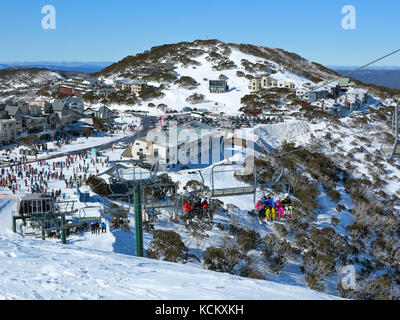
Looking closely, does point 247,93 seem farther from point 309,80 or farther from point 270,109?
point 309,80

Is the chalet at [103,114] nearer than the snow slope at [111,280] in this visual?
No

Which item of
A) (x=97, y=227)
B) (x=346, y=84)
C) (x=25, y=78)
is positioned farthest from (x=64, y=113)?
(x=25, y=78)

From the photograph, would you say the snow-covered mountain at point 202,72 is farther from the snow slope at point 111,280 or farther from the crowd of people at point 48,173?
the snow slope at point 111,280

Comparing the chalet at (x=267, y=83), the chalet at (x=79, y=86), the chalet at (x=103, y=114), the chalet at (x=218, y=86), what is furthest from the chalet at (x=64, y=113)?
the chalet at (x=267, y=83)

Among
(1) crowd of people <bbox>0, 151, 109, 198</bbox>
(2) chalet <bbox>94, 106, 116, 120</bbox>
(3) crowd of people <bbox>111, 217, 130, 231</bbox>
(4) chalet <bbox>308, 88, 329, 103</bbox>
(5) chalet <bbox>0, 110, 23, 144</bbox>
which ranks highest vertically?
(4) chalet <bbox>308, 88, 329, 103</bbox>

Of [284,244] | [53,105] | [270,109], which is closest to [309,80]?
[270,109]

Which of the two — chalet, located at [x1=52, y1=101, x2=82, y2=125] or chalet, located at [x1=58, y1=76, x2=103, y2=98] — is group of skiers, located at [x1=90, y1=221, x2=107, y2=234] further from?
chalet, located at [x1=58, y1=76, x2=103, y2=98]

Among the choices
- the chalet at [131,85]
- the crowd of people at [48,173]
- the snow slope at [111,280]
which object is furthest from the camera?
the chalet at [131,85]

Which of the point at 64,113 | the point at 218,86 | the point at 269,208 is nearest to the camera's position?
the point at 269,208

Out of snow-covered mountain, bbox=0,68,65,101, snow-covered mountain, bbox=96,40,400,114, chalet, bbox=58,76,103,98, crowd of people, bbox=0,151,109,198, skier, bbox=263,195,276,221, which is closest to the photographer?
skier, bbox=263,195,276,221

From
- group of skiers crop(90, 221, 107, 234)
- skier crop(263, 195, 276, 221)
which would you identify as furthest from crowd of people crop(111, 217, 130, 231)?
skier crop(263, 195, 276, 221)

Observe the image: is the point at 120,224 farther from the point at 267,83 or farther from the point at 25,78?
the point at 25,78
